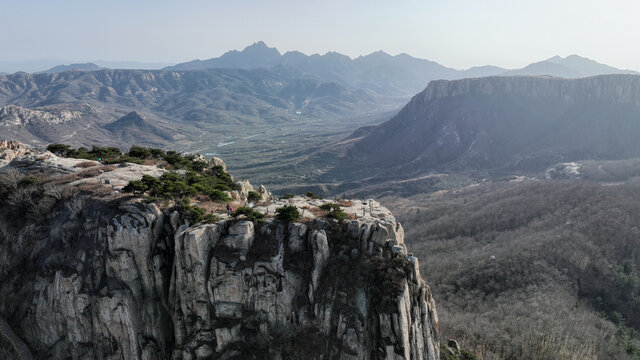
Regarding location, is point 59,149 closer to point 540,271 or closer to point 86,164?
point 86,164

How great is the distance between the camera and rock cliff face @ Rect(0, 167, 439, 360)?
2939 cm

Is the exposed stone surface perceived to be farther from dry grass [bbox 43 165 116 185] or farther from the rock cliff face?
the rock cliff face

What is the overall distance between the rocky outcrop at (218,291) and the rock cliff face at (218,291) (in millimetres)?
95

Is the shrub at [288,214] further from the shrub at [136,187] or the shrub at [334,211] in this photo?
the shrub at [136,187]

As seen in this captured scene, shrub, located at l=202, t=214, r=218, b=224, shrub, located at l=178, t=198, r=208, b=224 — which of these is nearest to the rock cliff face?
shrub, located at l=202, t=214, r=218, b=224

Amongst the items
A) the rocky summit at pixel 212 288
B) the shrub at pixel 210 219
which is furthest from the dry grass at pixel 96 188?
the shrub at pixel 210 219

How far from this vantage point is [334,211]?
117 ft

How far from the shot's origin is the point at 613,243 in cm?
8700

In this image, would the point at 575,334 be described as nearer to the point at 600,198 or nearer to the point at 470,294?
the point at 470,294

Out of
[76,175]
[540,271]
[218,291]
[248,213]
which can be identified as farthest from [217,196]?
[540,271]

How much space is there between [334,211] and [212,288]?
13.8m

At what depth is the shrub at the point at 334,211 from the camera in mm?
34625

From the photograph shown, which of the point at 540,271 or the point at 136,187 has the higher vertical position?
the point at 136,187

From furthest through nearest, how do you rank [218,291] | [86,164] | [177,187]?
1. [86,164]
2. [177,187]
3. [218,291]
